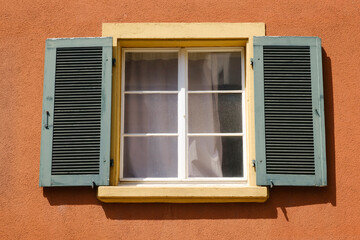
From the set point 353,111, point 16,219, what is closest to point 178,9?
point 353,111

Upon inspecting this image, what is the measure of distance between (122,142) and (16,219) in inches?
45.4

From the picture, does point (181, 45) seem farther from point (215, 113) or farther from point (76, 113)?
point (76, 113)

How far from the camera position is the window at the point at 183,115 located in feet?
15.8

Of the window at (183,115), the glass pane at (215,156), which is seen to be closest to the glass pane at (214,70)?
the window at (183,115)

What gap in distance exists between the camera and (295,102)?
4652 millimetres

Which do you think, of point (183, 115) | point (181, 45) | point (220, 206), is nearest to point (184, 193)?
point (220, 206)

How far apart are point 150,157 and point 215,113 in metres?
0.74

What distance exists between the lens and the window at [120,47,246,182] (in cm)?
481

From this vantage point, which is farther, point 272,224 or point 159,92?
point 159,92

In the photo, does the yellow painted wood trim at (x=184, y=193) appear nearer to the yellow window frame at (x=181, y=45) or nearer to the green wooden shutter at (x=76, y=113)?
the yellow window frame at (x=181, y=45)

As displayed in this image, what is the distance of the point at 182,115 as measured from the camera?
16.0 ft

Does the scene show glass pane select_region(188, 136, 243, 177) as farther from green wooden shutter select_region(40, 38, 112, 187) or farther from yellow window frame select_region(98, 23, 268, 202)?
green wooden shutter select_region(40, 38, 112, 187)

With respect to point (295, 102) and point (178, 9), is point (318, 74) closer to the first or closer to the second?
point (295, 102)

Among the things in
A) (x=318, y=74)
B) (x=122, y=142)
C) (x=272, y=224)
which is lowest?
(x=272, y=224)
